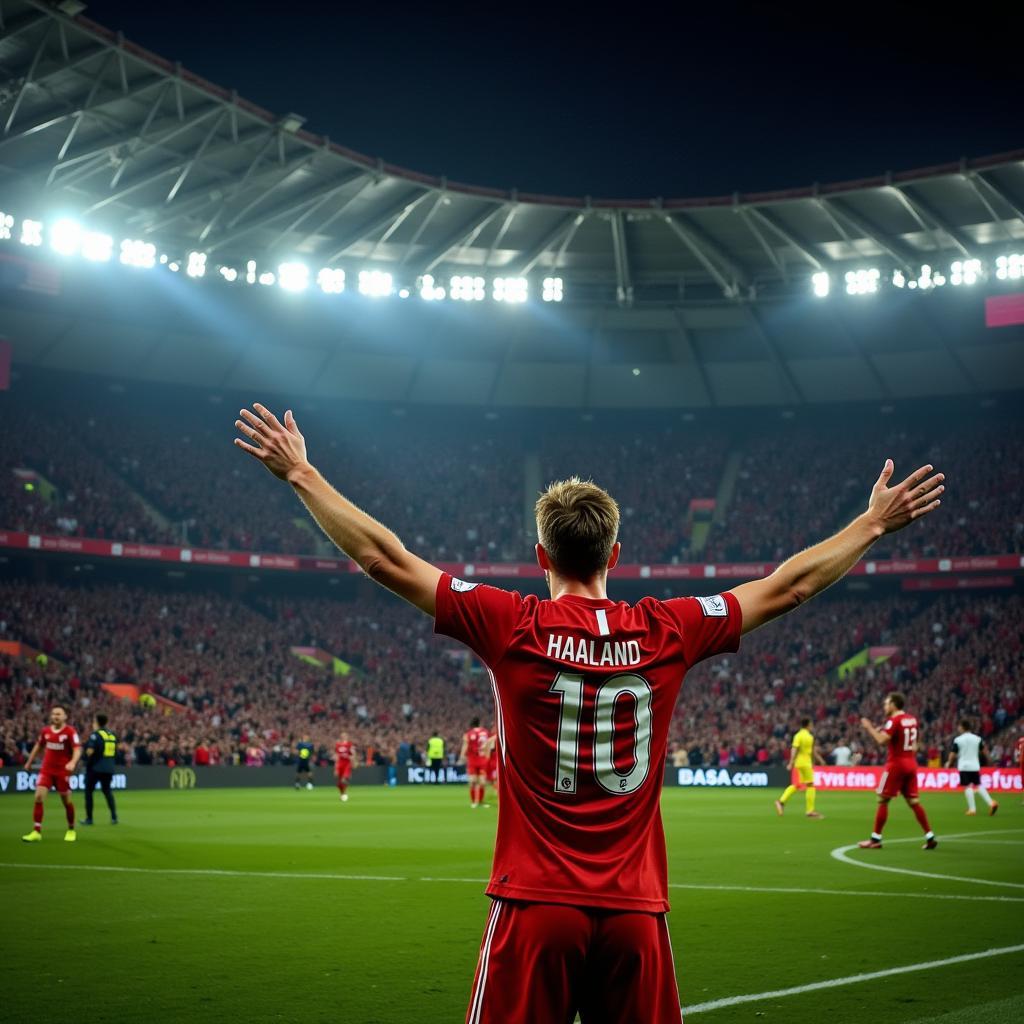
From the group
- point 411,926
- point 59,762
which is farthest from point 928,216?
point 411,926

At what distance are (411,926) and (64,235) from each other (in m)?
36.3

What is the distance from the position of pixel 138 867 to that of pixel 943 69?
30.7 metres

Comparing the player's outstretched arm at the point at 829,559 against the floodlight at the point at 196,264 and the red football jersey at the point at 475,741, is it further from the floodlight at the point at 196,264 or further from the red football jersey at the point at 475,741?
the floodlight at the point at 196,264

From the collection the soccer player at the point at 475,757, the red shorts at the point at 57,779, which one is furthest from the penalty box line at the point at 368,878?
the soccer player at the point at 475,757

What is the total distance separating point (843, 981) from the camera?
894 centimetres

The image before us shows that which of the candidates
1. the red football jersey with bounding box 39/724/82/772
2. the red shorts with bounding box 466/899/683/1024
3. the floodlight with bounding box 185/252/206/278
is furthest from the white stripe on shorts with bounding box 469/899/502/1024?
the floodlight with bounding box 185/252/206/278

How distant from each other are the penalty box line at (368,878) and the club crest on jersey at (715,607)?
10.4 metres

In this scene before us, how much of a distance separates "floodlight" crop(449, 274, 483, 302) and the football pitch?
1280 inches

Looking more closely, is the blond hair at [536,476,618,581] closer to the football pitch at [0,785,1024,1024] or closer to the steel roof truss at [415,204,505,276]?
the football pitch at [0,785,1024,1024]

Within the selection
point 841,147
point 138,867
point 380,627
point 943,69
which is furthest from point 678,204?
point 138,867

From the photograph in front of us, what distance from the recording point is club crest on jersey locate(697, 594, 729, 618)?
4.16 m

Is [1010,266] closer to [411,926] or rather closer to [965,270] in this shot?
[965,270]

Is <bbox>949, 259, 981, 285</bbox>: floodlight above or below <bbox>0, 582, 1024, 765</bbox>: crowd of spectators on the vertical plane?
above

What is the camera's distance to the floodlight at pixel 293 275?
49.0 meters
